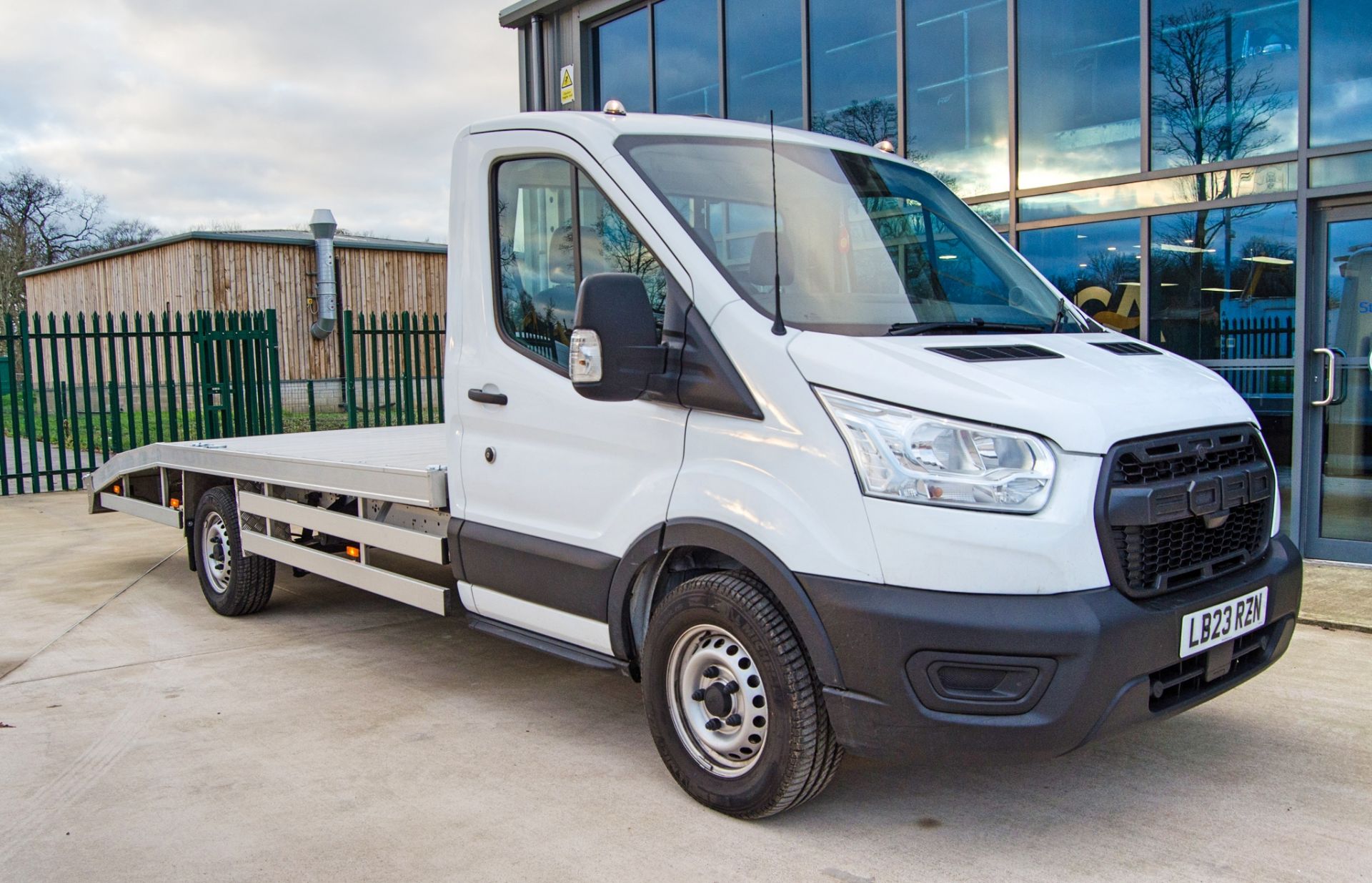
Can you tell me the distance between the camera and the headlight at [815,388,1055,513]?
9.36ft

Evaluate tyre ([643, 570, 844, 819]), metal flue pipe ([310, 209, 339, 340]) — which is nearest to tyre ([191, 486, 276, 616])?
tyre ([643, 570, 844, 819])

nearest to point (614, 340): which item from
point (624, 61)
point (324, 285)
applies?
point (624, 61)

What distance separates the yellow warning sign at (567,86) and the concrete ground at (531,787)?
8.42 m

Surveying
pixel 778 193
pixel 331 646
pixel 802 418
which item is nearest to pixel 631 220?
pixel 778 193

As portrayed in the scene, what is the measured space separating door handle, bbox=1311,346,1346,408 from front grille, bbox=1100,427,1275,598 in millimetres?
4209

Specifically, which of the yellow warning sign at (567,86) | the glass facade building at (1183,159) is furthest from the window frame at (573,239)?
the yellow warning sign at (567,86)

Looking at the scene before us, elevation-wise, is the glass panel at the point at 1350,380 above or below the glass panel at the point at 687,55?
below

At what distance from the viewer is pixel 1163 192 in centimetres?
769

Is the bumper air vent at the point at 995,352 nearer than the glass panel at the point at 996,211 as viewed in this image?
Yes

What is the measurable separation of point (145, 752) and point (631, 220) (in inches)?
107

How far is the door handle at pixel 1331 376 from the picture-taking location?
6.94m

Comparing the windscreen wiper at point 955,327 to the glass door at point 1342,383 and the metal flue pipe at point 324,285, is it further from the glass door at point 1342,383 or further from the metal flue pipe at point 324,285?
the metal flue pipe at point 324,285

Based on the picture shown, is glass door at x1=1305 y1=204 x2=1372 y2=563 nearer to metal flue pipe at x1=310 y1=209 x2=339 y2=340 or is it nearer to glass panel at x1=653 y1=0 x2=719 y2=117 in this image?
glass panel at x1=653 y1=0 x2=719 y2=117

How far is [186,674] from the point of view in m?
5.11
